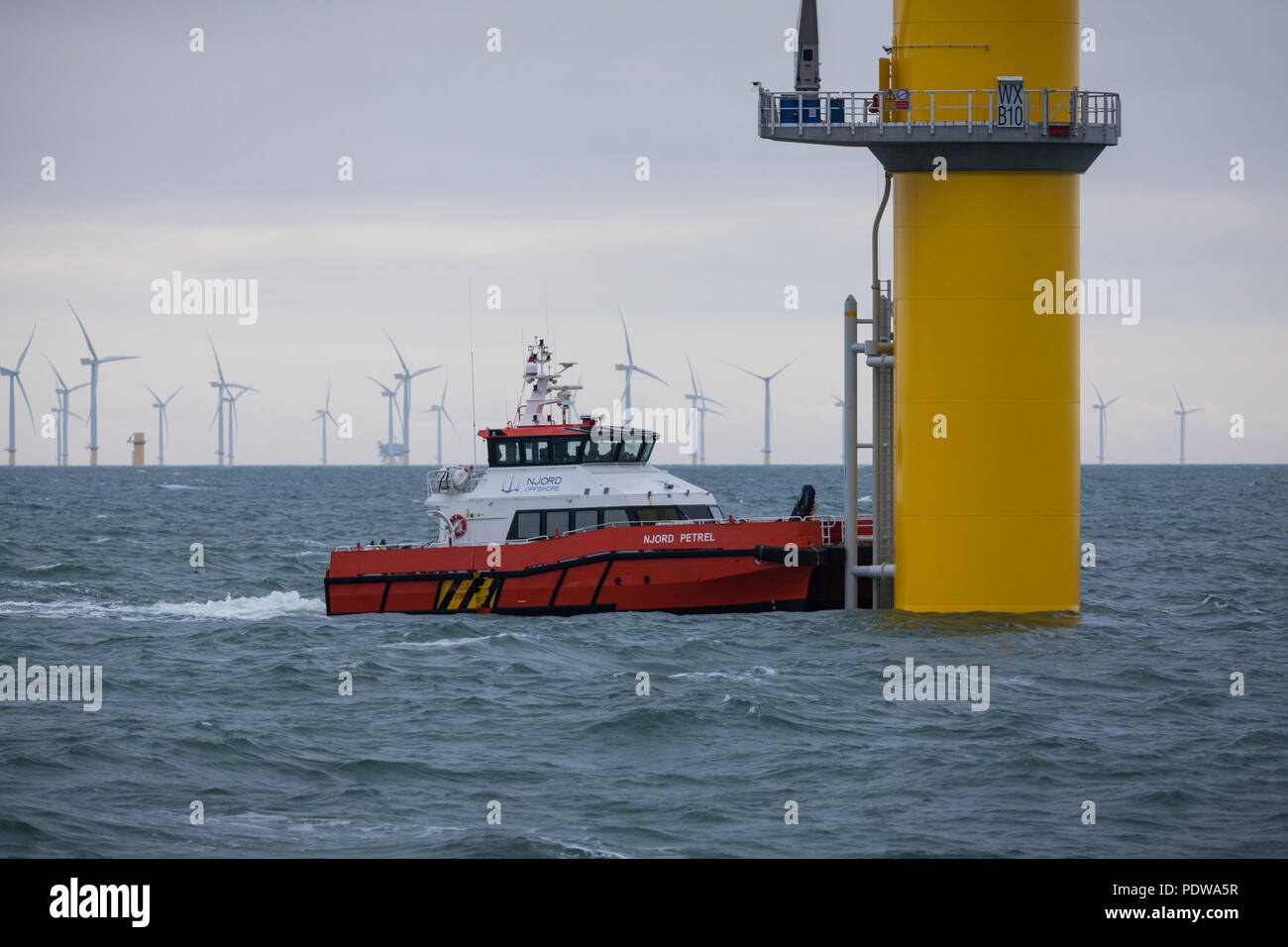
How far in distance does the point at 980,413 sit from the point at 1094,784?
10.0 meters

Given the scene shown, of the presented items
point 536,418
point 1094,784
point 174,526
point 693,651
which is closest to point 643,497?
point 536,418

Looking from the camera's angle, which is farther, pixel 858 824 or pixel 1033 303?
pixel 1033 303

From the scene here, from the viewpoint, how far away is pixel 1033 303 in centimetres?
2758

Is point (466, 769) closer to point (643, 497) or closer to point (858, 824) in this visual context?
point (858, 824)

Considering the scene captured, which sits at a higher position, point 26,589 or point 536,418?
point 536,418

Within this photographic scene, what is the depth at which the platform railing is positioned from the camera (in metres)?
27.2

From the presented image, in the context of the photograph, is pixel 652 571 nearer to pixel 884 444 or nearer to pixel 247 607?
pixel 884 444

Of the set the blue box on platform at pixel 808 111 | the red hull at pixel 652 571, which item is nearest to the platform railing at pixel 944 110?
the blue box on platform at pixel 808 111

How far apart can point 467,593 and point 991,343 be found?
12945 mm

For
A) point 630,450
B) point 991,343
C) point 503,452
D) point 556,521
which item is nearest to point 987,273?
point 991,343

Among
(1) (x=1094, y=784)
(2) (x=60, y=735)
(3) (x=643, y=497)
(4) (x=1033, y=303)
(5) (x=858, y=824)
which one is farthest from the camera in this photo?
(3) (x=643, y=497)

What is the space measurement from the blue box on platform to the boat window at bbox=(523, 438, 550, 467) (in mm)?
9562

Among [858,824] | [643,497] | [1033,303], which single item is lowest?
[858,824]
